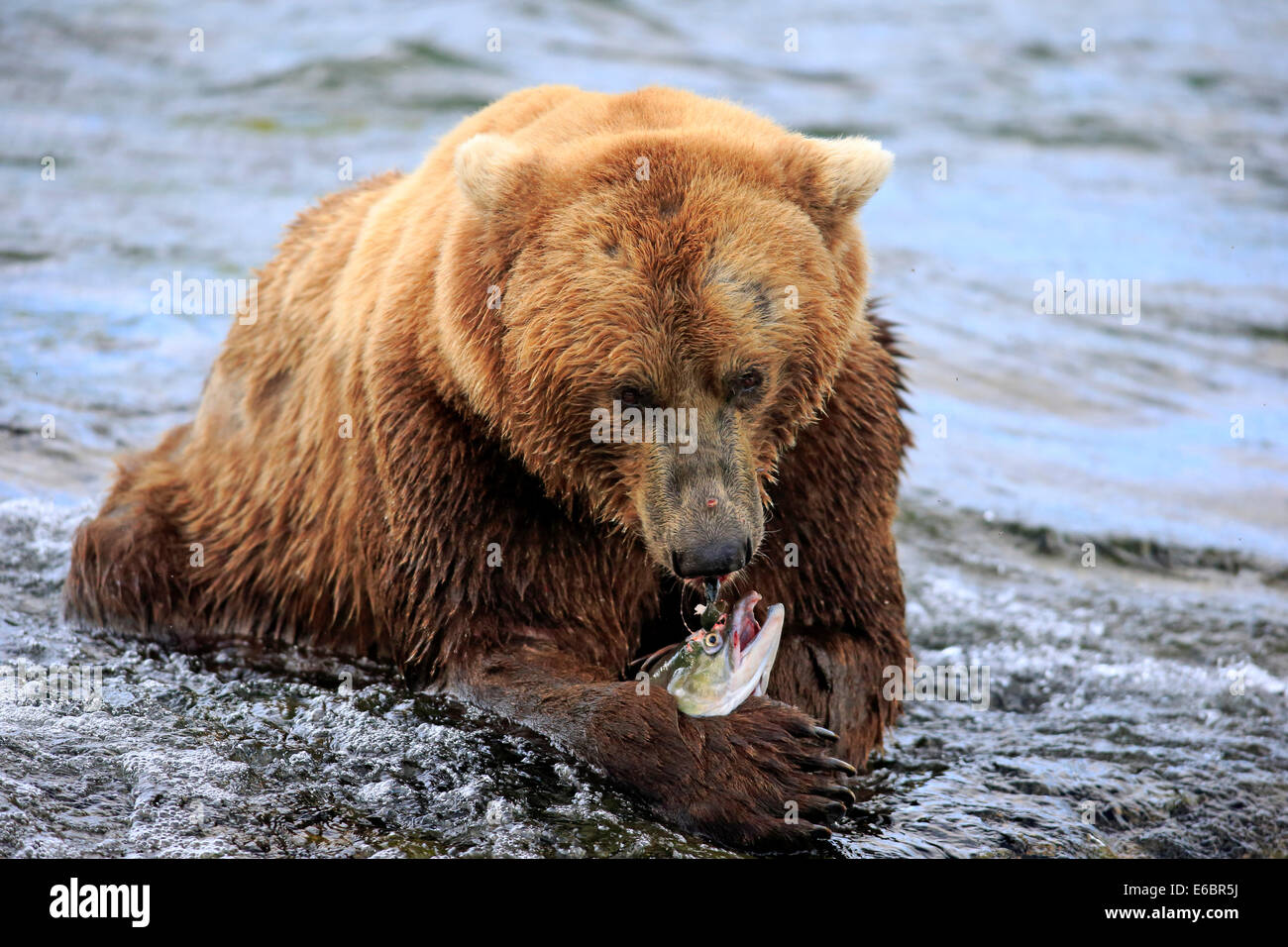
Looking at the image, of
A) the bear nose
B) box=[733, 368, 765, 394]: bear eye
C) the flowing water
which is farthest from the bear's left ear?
the flowing water

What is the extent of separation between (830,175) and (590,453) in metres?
1.18

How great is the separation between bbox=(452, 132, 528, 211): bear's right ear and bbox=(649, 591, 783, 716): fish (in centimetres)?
153

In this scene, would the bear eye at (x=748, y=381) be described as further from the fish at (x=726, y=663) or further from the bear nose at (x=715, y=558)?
the fish at (x=726, y=663)

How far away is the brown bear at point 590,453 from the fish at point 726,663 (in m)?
0.07

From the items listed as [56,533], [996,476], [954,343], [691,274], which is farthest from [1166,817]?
[954,343]

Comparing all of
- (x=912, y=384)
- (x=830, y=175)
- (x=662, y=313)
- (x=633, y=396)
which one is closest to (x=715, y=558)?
(x=633, y=396)

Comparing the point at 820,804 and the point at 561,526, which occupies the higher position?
the point at 561,526

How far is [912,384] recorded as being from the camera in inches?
437

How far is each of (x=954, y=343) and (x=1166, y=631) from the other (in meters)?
4.71

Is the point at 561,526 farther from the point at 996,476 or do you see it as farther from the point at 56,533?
the point at 996,476

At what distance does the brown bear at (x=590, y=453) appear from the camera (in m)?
→ 4.73

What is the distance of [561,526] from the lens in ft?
17.7

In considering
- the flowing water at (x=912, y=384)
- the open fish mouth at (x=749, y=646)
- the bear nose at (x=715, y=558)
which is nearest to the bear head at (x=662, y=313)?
the bear nose at (x=715, y=558)

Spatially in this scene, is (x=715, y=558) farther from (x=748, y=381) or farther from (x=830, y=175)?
(x=830, y=175)
